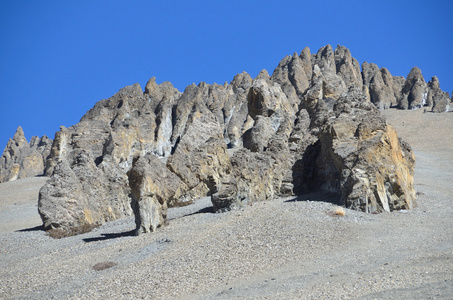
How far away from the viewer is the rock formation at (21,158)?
286 feet

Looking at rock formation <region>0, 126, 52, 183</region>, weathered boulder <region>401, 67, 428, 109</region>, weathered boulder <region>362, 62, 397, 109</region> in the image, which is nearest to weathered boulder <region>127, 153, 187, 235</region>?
rock formation <region>0, 126, 52, 183</region>

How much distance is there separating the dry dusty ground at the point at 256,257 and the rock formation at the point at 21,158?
6580cm

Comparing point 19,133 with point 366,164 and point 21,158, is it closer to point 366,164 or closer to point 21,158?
point 21,158

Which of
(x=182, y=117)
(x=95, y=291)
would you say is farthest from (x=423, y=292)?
(x=182, y=117)

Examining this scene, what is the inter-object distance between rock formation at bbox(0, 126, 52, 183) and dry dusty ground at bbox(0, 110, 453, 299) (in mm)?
65804

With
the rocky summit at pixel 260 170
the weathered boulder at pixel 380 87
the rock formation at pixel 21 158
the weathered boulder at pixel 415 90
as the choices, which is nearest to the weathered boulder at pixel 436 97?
the weathered boulder at pixel 415 90

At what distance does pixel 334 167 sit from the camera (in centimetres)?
2694

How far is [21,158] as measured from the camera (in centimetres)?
9944

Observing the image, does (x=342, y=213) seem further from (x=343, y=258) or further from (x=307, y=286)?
(x=307, y=286)

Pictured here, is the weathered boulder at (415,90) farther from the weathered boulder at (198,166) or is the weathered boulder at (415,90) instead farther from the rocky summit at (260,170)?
the weathered boulder at (198,166)

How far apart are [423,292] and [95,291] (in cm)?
960

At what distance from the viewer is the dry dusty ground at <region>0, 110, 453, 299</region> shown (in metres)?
13.5

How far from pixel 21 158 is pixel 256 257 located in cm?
9295

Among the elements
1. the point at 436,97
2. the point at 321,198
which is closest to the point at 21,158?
the point at 436,97
